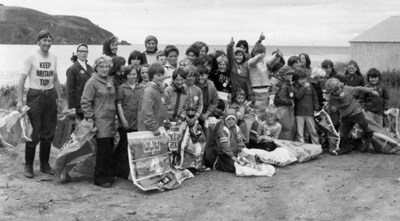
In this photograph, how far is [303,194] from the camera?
247 inches

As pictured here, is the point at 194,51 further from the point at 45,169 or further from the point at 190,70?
the point at 45,169

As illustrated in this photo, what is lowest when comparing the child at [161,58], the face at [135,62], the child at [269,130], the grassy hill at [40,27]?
the child at [269,130]

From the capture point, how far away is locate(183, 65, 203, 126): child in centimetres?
713

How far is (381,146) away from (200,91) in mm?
3217

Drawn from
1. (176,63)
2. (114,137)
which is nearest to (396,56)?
(176,63)

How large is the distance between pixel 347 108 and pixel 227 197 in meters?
2.96

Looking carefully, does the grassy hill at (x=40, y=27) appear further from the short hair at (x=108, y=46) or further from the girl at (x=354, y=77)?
the girl at (x=354, y=77)

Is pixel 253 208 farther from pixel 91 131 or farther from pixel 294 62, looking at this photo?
pixel 294 62

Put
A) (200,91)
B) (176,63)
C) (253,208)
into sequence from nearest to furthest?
(253,208) < (200,91) < (176,63)

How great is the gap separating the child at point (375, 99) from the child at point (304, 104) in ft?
2.95

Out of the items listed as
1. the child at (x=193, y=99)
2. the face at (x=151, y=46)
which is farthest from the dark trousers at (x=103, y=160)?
the face at (x=151, y=46)

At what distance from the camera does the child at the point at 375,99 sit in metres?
8.32

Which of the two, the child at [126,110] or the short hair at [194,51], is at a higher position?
the short hair at [194,51]

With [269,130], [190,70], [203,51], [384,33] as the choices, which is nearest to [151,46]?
[203,51]
